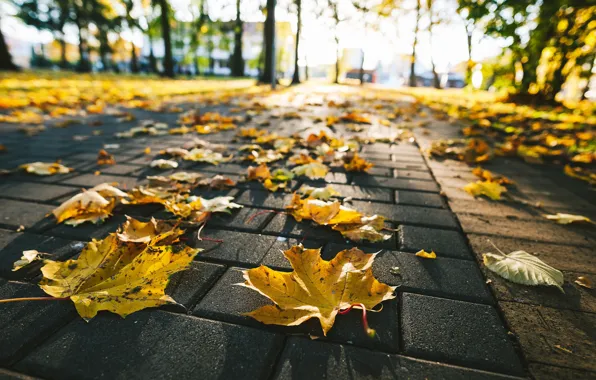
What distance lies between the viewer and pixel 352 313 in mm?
1086

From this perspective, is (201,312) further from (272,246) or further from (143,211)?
(143,211)

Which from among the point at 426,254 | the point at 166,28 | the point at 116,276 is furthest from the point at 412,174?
the point at 166,28

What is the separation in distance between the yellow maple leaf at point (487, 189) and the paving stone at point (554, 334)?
118 centimetres

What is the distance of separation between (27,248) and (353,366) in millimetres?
1429

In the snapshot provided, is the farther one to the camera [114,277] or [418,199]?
[418,199]

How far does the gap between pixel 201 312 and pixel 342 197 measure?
1221 mm

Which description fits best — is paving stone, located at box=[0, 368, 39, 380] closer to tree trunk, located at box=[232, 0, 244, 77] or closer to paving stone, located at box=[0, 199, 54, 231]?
paving stone, located at box=[0, 199, 54, 231]

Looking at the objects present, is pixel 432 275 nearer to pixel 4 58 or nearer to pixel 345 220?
pixel 345 220

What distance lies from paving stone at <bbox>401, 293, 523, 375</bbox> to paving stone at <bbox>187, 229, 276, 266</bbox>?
0.61 m

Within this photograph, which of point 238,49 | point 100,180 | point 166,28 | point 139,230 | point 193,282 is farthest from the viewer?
point 238,49

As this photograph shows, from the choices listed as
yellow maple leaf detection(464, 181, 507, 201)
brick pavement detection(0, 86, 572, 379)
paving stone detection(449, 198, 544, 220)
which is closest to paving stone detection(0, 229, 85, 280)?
brick pavement detection(0, 86, 572, 379)

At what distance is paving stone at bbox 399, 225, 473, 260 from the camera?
1.50 m

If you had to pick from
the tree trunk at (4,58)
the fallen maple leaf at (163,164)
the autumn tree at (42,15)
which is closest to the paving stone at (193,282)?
the fallen maple leaf at (163,164)

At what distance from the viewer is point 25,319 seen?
1.04 m
